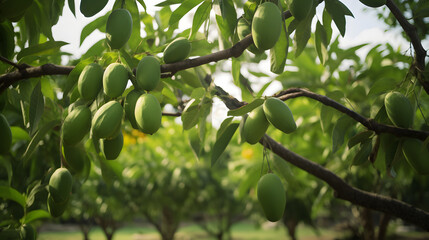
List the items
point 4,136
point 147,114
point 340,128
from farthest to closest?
1. point 340,128
2. point 4,136
3. point 147,114

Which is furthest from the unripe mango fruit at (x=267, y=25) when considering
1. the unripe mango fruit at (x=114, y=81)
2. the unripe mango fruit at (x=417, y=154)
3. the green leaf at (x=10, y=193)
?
the green leaf at (x=10, y=193)

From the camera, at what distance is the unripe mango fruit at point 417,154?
0.65m

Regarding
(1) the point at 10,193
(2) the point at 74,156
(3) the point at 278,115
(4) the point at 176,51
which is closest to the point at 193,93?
(4) the point at 176,51

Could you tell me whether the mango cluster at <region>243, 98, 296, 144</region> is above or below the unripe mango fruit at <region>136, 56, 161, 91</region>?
below

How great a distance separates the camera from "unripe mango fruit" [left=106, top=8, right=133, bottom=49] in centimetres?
56

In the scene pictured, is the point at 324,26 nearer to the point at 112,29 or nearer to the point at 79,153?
the point at 112,29

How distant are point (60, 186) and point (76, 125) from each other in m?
0.17

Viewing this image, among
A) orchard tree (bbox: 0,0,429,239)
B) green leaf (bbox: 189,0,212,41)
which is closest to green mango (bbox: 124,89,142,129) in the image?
orchard tree (bbox: 0,0,429,239)

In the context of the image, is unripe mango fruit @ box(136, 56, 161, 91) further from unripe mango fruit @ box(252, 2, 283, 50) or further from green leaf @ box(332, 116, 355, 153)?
green leaf @ box(332, 116, 355, 153)

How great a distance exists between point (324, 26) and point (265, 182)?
360mm

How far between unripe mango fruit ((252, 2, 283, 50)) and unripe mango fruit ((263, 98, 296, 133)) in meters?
0.09

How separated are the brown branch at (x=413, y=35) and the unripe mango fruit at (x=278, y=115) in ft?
0.97

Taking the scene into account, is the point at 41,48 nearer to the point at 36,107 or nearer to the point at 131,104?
the point at 36,107

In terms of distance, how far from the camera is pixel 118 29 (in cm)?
56
